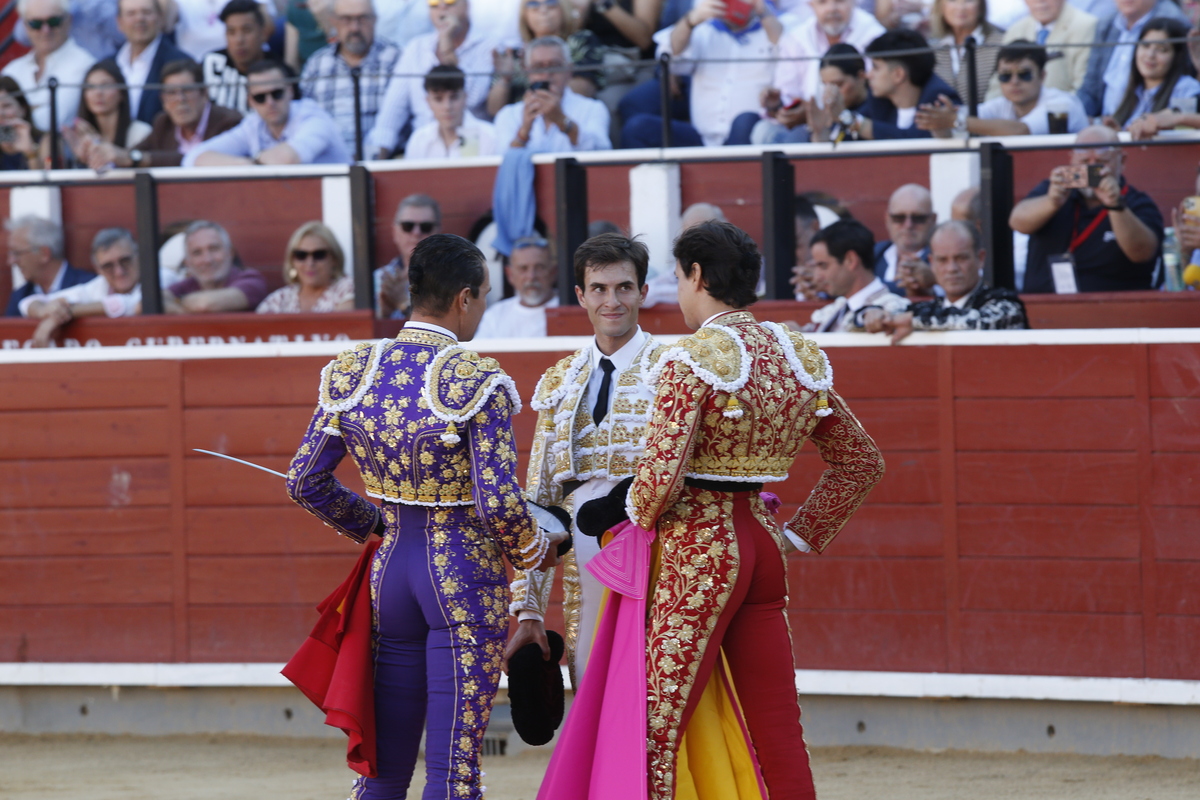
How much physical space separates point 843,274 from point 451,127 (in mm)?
2201

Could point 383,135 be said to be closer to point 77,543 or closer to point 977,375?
point 77,543

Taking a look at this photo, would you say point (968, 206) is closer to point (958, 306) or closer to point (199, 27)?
point (958, 306)

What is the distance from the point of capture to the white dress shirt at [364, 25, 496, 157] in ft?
22.8

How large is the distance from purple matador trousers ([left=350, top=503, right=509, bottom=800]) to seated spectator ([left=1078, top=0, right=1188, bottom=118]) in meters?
3.83

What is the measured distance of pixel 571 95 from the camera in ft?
21.4

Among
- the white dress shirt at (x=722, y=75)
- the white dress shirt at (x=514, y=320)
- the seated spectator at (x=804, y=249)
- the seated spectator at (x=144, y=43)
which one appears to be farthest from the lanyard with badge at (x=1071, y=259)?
the seated spectator at (x=144, y=43)

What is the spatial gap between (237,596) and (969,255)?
305 cm

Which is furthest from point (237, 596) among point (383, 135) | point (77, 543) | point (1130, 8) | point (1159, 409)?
point (1130, 8)

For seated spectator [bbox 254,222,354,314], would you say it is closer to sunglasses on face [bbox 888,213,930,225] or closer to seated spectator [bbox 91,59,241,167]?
seated spectator [bbox 91,59,241,167]

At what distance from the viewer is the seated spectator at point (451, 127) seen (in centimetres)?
655

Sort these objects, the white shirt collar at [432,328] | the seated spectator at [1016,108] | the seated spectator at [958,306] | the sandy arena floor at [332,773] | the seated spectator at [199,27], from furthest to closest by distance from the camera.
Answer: the seated spectator at [199,27], the seated spectator at [1016,108], the seated spectator at [958,306], the sandy arena floor at [332,773], the white shirt collar at [432,328]

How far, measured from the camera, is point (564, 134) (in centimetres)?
634

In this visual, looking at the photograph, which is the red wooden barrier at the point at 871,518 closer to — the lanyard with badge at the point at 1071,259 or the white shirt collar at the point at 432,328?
the lanyard with badge at the point at 1071,259

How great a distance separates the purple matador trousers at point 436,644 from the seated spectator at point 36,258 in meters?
3.88
